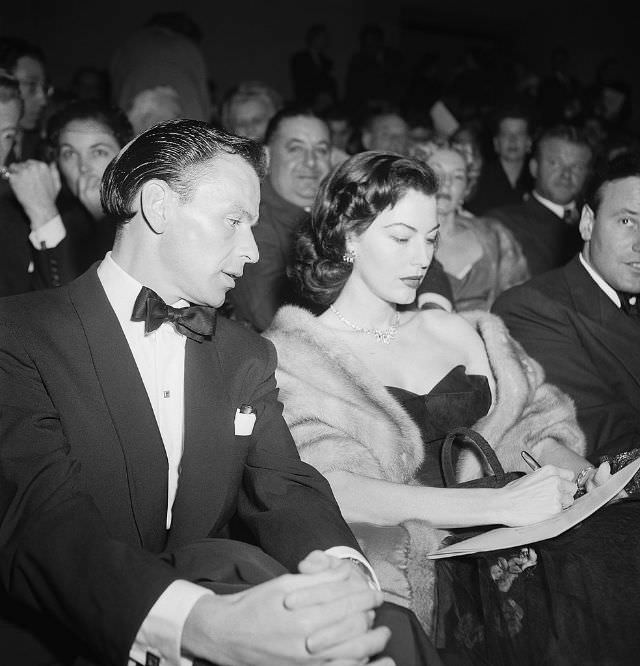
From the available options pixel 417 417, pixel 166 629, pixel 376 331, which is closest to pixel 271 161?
pixel 376 331

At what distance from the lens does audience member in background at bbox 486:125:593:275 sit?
479 cm

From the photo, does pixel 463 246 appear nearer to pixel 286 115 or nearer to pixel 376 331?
pixel 286 115

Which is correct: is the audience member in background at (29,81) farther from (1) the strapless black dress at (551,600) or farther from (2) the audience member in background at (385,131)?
(1) the strapless black dress at (551,600)

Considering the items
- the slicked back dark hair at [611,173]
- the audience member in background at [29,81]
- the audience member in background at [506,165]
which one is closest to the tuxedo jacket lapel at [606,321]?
the slicked back dark hair at [611,173]

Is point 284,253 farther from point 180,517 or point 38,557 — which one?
point 38,557

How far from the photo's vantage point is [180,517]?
1786mm

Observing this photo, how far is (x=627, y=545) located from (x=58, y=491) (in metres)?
1.29

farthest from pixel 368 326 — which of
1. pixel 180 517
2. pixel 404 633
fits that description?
pixel 404 633

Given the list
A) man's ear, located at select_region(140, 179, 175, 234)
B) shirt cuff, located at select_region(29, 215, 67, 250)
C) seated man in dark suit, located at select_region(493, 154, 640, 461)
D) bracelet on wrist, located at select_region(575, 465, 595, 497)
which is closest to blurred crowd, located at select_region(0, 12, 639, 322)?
shirt cuff, located at select_region(29, 215, 67, 250)

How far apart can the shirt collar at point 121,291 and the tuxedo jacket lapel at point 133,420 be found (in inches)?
2.4

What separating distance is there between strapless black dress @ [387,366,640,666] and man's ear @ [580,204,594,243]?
50.6 inches

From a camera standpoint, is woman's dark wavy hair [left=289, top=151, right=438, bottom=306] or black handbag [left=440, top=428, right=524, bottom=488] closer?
black handbag [left=440, top=428, right=524, bottom=488]

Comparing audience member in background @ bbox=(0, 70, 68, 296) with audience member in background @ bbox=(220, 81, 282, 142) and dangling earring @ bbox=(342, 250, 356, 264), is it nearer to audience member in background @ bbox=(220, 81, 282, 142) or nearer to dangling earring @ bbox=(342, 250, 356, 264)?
dangling earring @ bbox=(342, 250, 356, 264)

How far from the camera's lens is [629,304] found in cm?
291
